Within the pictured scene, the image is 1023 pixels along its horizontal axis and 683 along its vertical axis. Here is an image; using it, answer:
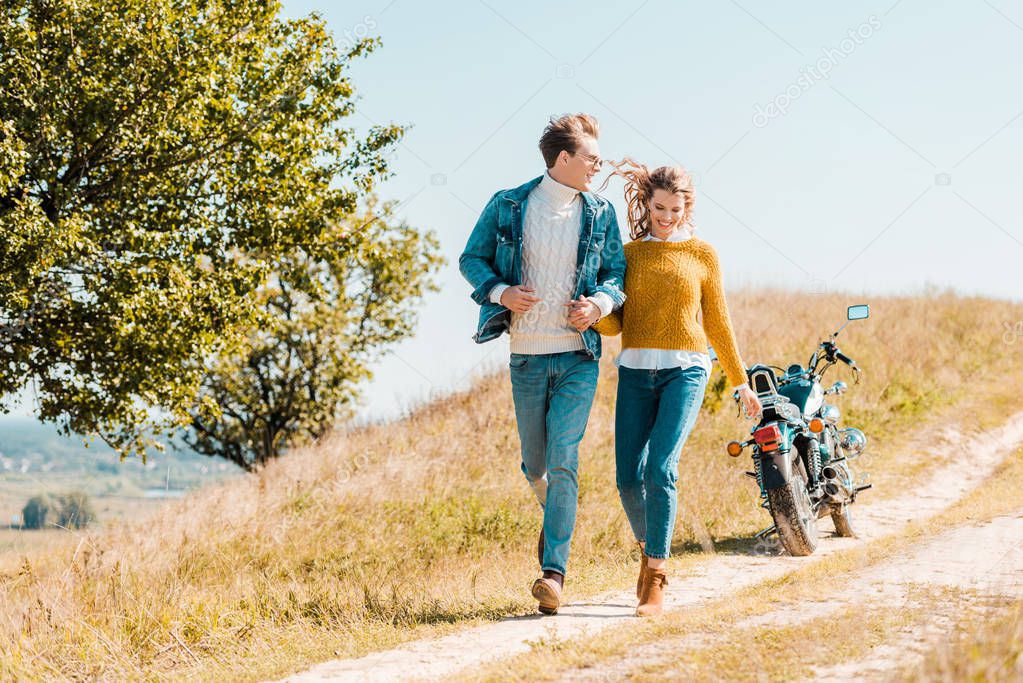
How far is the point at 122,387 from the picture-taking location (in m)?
12.2

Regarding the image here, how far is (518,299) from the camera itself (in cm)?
480

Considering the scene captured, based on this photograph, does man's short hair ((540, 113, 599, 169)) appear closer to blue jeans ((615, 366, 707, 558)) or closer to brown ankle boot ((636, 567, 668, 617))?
blue jeans ((615, 366, 707, 558))

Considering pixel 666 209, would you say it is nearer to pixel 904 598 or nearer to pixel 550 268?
pixel 550 268

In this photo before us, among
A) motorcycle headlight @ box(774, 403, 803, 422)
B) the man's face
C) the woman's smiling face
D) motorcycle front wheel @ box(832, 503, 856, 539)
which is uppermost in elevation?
the man's face

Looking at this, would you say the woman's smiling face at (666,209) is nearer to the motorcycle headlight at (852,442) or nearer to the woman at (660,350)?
the woman at (660,350)

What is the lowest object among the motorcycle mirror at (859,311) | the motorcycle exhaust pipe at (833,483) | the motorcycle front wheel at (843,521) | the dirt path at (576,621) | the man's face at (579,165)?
the dirt path at (576,621)

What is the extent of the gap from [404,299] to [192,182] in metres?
10.8

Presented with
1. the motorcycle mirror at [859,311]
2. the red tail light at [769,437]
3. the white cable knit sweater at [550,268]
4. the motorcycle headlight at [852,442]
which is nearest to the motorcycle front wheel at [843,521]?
the motorcycle headlight at [852,442]

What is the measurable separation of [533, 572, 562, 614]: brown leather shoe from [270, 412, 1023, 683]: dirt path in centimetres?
7

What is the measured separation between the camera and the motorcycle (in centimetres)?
683

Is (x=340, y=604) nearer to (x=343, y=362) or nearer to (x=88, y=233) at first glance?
(x=88, y=233)

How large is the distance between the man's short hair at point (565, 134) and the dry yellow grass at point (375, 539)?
8.35 ft

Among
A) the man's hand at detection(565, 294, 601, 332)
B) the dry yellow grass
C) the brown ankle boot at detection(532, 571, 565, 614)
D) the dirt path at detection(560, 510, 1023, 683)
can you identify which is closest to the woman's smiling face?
the man's hand at detection(565, 294, 601, 332)

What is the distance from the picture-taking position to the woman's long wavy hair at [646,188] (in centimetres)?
523
